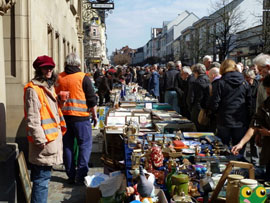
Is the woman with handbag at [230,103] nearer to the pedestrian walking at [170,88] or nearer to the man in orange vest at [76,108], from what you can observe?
the man in orange vest at [76,108]

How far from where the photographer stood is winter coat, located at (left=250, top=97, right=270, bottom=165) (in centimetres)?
374

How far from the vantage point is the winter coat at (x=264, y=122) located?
374 cm

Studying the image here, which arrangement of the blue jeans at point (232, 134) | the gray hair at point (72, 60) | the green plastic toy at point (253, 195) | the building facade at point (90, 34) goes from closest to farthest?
the green plastic toy at point (253, 195) → the gray hair at point (72, 60) → the blue jeans at point (232, 134) → the building facade at point (90, 34)

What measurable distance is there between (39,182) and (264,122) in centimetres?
257

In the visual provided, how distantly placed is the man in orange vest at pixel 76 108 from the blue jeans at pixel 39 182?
1463mm

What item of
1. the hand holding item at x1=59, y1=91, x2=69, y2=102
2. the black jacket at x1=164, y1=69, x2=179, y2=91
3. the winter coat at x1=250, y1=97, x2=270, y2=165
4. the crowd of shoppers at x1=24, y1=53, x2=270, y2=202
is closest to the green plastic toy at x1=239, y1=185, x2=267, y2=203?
the crowd of shoppers at x1=24, y1=53, x2=270, y2=202

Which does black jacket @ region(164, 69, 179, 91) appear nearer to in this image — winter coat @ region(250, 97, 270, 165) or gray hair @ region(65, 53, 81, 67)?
gray hair @ region(65, 53, 81, 67)

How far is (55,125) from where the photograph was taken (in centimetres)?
409

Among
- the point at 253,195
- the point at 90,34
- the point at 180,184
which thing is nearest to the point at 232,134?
the point at 180,184

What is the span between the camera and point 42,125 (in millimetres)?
3943

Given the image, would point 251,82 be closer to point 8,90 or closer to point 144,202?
point 8,90

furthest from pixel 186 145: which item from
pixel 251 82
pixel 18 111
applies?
pixel 251 82

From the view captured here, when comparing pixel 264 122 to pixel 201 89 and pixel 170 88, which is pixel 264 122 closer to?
pixel 201 89

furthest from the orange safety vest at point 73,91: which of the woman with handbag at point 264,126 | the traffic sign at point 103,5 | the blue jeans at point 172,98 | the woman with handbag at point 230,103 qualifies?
the traffic sign at point 103,5
